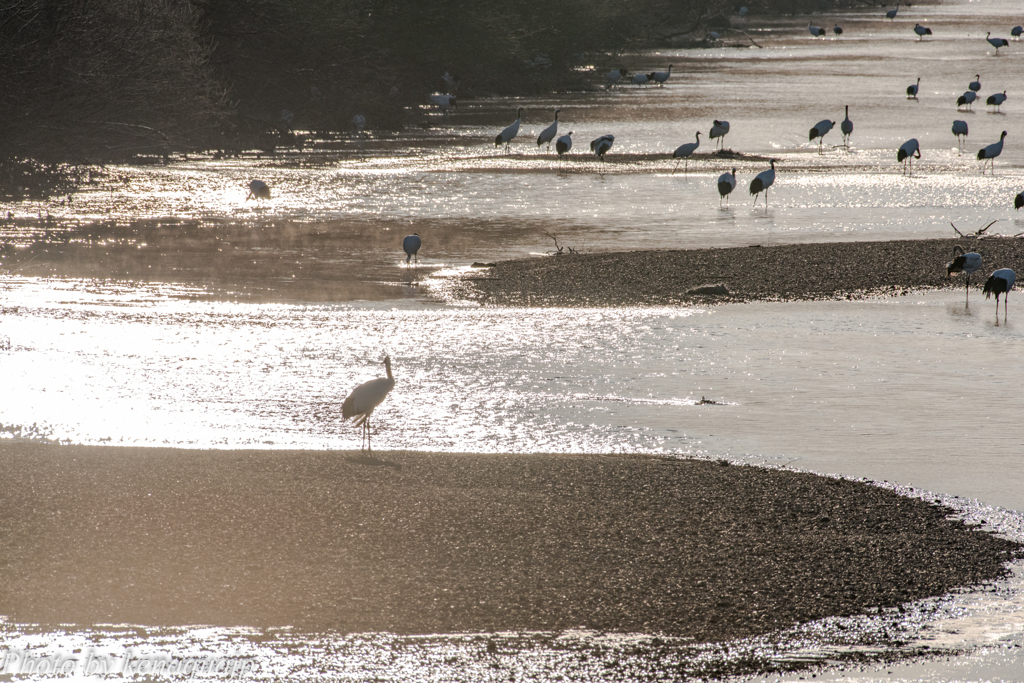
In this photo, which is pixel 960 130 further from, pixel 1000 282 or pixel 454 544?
pixel 454 544

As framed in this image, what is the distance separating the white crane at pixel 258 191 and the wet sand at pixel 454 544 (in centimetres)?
1563

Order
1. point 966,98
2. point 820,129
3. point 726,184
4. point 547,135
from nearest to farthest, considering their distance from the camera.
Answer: point 726,184 < point 547,135 < point 820,129 < point 966,98

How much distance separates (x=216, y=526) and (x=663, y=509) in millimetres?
2957

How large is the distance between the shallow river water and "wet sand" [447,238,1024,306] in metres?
0.66

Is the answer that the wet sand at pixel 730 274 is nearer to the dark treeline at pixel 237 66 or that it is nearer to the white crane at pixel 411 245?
the white crane at pixel 411 245

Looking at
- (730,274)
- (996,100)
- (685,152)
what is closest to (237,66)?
(685,152)

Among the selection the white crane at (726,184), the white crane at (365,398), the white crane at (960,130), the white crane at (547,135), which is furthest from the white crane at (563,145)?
the white crane at (365,398)

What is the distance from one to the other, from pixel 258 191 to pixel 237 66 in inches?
587

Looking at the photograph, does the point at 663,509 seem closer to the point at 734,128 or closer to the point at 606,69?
the point at 734,128

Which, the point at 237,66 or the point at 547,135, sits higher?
the point at 237,66

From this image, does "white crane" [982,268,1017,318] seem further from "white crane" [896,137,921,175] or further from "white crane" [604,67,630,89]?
"white crane" [604,67,630,89]

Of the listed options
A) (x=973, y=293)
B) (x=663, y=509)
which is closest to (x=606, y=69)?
(x=973, y=293)

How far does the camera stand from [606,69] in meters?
62.4

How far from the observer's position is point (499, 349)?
13211 millimetres
